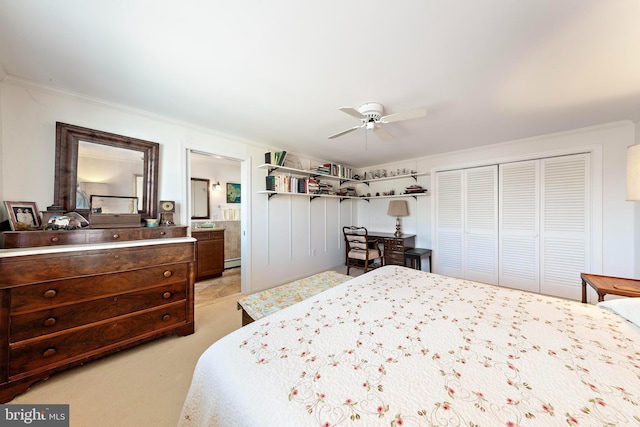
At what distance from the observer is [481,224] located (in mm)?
3697

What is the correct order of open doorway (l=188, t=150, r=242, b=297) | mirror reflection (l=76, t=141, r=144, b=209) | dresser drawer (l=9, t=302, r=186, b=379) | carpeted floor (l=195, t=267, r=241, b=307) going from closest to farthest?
dresser drawer (l=9, t=302, r=186, b=379) < mirror reflection (l=76, t=141, r=144, b=209) < carpeted floor (l=195, t=267, r=241, b=307) < open doorway (l=188, t=150, r=242, b=297)

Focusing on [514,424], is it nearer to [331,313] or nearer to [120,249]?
[331,313]

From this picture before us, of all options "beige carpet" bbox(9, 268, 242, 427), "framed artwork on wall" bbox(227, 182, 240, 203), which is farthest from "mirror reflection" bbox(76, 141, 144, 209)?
"framed artwork on wall" bbox(227, 182, 240, 203)

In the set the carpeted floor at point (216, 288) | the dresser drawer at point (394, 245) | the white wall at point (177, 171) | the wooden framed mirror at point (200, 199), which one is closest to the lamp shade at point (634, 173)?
the dresser drawer at point (394, 245)

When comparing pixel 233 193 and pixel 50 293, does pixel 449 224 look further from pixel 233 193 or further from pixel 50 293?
pixel 50 293

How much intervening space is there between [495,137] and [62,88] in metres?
4.99

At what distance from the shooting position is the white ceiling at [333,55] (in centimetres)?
118

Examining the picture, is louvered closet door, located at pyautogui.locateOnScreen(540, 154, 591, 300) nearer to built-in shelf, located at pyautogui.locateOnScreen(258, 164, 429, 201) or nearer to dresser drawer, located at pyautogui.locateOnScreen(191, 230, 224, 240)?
built-in shelf, located at pyautogui.locateOnScreen(258, 164, 429, 201)

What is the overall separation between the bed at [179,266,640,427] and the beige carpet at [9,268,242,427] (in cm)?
81

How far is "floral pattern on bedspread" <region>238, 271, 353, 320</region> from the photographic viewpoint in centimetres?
187

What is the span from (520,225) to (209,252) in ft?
17.0

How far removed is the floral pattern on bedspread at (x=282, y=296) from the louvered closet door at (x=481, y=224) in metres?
2.64

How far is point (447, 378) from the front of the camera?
2.78 feet

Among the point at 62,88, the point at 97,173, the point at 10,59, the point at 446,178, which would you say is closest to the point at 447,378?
the point at 97,173
